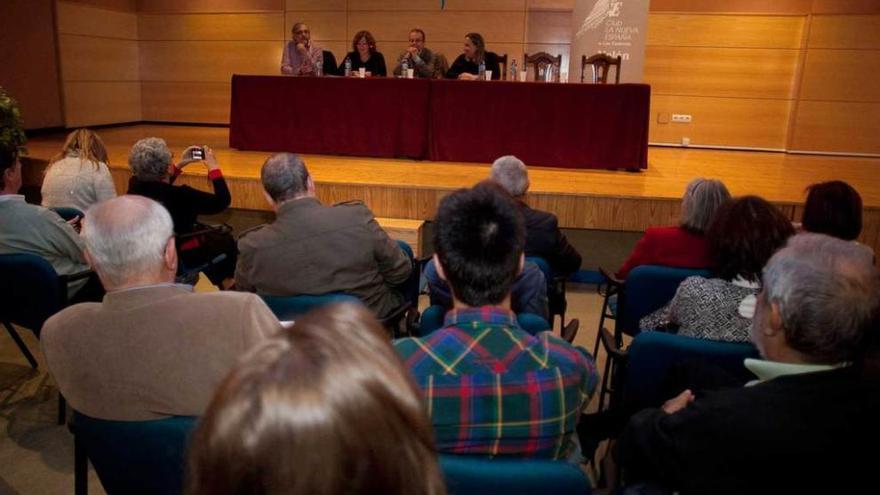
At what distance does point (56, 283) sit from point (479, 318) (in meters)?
1.79

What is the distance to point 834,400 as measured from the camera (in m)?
1.12

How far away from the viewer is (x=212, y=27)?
9211 mm

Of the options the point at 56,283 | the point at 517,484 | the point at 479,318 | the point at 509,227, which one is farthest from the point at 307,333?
the point at 56,283

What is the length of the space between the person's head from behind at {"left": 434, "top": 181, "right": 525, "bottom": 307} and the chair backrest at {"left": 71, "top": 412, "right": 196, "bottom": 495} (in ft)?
2.14

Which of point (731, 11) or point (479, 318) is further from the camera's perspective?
point (731, 11)

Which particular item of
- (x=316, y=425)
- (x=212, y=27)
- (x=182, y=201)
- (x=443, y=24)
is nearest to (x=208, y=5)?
(x=212, y=27)

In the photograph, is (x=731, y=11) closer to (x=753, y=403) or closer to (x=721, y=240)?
(x=721, y=240)

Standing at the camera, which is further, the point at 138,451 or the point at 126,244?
the point at 126,244

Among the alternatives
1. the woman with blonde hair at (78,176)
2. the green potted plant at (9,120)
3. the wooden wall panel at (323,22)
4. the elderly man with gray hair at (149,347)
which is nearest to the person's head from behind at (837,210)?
the elderly man with gray hair at (149,347)

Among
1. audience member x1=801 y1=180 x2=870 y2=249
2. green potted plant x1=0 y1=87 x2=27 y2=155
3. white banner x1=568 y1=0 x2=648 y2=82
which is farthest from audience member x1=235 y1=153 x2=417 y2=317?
white banner x1=568 y1=0 x2=648 y2=82

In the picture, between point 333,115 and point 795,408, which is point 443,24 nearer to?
point 333,115

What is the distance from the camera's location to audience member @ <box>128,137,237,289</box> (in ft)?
10.6

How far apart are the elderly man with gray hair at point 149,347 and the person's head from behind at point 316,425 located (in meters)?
0.88

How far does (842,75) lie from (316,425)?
9004 millimetres
